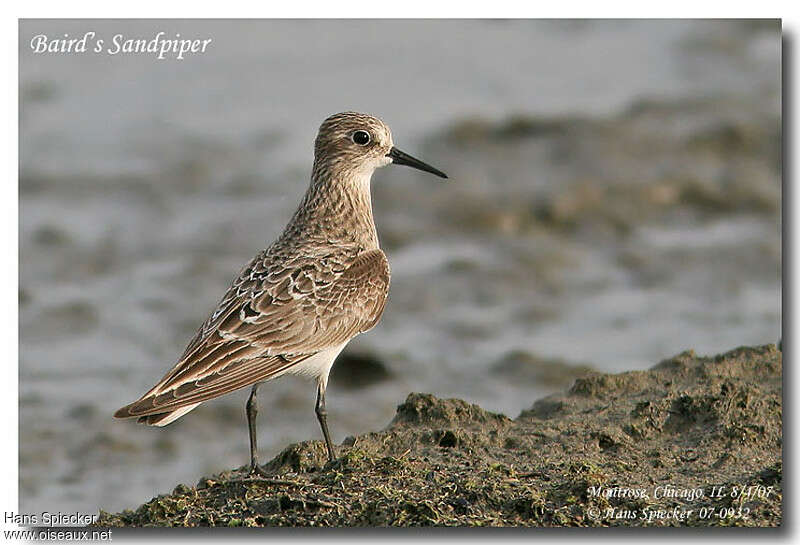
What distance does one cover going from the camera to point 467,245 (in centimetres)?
1255

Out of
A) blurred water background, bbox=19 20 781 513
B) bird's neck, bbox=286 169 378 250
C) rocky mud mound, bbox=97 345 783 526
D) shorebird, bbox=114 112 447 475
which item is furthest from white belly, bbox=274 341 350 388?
blurred water background, bbox=19 20 781 513

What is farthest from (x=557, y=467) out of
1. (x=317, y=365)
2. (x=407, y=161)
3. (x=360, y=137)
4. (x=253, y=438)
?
(x=360, y=137)

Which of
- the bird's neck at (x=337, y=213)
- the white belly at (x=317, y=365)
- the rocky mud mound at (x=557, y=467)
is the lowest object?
the rocky mud mound at (x=557, y=467)

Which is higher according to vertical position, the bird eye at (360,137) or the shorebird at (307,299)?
the bird eye at (360,137)

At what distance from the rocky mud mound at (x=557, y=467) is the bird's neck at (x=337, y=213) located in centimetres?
123

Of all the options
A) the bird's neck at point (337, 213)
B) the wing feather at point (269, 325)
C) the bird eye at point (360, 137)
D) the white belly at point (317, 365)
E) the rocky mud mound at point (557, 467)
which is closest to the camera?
the rocky mud mound at point (557, 467)

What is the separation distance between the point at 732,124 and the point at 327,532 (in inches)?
327

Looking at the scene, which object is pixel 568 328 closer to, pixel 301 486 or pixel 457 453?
pixel 457 453

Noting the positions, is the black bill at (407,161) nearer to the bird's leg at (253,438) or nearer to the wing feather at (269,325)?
the wing feather at (269,325)

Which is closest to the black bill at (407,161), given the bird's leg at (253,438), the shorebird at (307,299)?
the shorebird at (307,299)

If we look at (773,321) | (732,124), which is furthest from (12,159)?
(732,124)

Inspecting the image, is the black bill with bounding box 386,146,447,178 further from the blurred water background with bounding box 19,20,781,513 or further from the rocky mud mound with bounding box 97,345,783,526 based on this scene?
the rocky mud mound with bounding box 97,345,783,526

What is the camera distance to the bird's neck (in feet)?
27.2

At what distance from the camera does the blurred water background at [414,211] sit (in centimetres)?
1061
